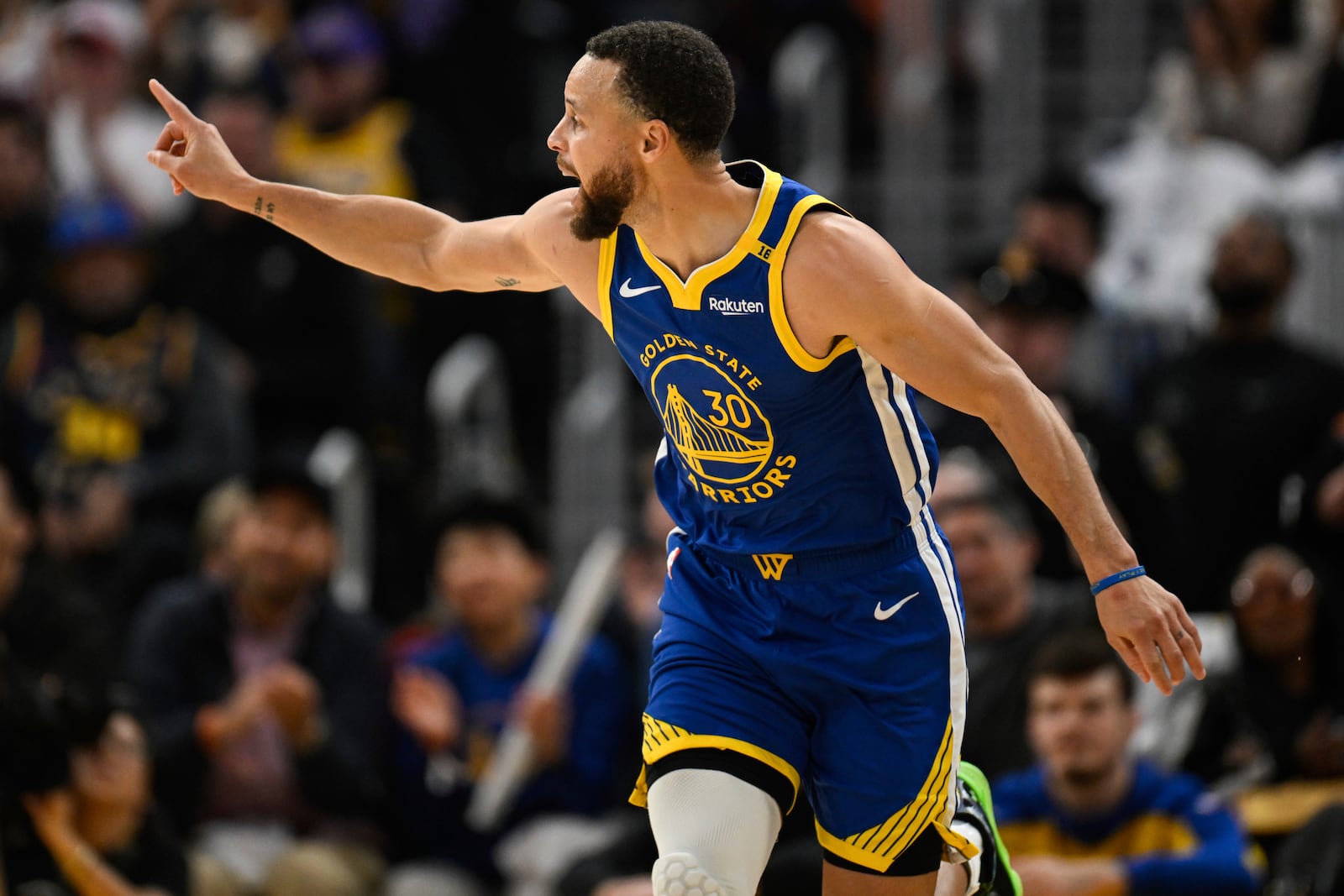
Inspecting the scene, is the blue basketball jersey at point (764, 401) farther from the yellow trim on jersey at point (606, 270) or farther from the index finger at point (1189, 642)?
the index finger at point (1189, 642)

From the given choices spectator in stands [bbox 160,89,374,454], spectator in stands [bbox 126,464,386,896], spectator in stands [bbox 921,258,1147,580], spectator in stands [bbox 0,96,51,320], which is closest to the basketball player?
spectator in stands [bbox 126,464,386,896]

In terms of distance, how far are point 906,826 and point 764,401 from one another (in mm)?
988

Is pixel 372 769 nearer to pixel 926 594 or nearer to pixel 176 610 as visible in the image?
pixel 176 610

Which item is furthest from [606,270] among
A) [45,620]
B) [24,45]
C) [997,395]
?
[24,45]

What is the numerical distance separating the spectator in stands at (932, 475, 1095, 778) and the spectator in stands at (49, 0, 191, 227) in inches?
193

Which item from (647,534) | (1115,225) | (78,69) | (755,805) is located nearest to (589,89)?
(755,805)

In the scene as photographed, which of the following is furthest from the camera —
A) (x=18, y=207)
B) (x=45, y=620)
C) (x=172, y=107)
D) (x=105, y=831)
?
(x=18, y=207)

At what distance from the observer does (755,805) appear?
4.28 metres

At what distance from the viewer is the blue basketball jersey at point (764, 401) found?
426cm

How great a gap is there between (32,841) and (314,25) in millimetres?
5131

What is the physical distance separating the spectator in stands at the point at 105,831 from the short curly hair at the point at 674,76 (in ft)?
11.5

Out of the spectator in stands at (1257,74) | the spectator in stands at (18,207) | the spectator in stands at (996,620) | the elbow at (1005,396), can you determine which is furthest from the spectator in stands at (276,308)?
the elbow at (1005,396)

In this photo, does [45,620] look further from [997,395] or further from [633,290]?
[997,395]

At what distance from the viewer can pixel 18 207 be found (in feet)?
32.8
